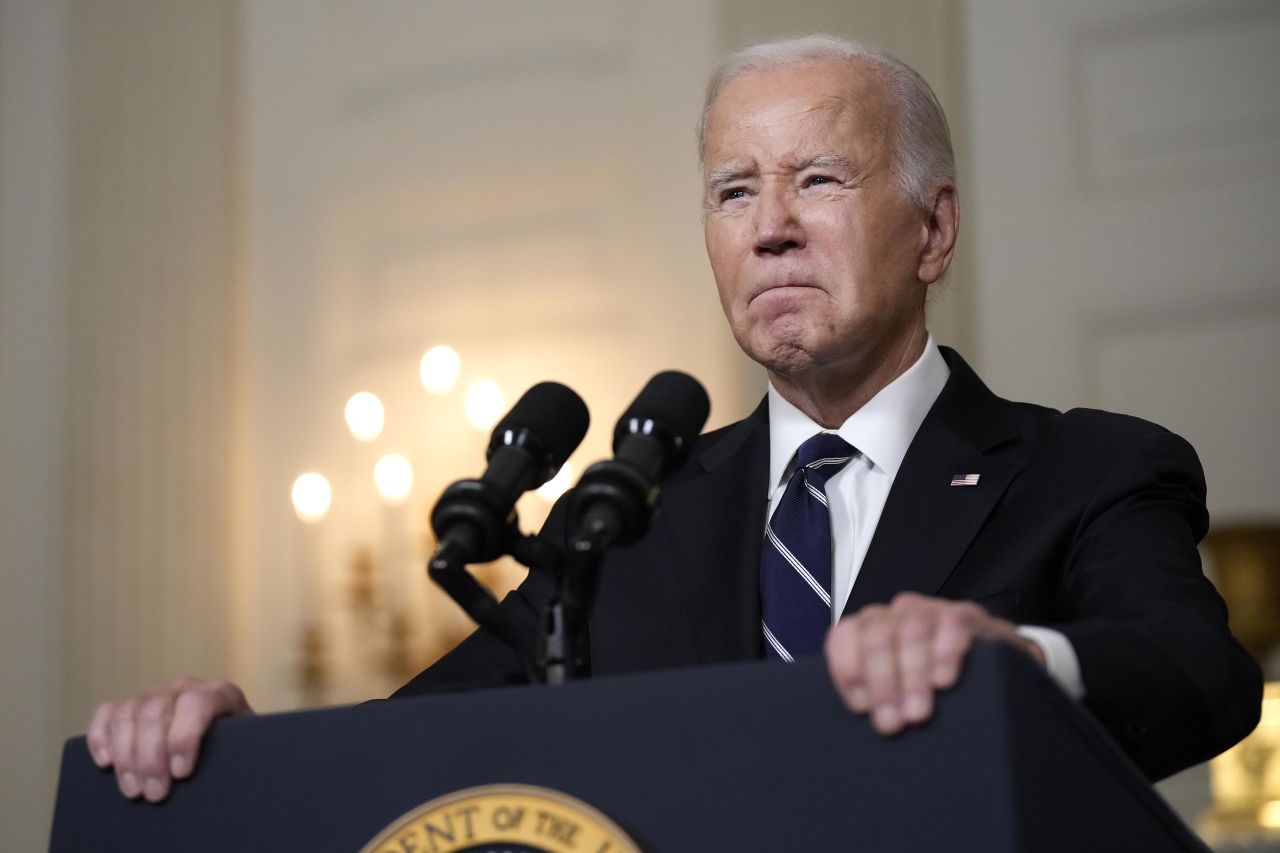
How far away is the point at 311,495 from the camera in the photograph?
574cm

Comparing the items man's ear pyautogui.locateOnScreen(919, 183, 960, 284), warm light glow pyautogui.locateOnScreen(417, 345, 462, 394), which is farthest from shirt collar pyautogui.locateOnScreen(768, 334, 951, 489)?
warm light glow pyautogui.locateOnScreen(417, 345, 462, 394)

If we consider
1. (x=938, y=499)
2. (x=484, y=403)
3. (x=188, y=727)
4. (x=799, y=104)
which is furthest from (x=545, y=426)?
(x=484, y=403)

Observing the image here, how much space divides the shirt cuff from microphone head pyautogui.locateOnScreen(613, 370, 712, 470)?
33cm

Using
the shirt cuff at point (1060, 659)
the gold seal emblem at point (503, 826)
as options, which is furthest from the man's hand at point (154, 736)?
the shirt cuff at point (1060, 659)

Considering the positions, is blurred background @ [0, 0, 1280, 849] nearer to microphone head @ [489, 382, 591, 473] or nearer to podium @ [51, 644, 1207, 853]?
microphone head @ [489, 382, 591, 473]

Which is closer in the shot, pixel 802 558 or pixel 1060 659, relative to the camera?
pixel 1060 659

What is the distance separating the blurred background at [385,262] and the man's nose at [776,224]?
10.4 ft

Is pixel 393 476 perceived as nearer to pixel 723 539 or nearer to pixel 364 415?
pixel 364 415

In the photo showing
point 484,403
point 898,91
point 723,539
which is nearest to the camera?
point 723,539

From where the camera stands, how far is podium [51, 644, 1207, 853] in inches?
41.2

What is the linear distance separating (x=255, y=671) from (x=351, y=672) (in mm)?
396

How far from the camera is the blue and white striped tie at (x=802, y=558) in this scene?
6.23 feet

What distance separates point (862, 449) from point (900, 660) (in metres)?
1.03

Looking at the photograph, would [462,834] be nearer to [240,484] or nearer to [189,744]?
[189,744]
